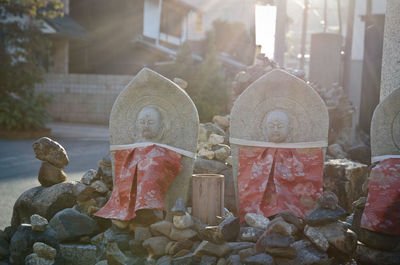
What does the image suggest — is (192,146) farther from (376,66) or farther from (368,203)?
(376,66)

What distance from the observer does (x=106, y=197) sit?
15.1 feet

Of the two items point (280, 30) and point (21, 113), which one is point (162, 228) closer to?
point (280, 30)

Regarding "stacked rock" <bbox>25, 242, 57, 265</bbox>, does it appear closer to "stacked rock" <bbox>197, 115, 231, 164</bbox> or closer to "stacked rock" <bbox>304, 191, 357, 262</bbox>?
"stacked rock" <bbox>304, 191, 357, 262</bbox>

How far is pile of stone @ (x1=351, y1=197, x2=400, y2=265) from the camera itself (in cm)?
313

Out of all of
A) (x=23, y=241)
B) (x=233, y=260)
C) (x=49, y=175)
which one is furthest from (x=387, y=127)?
(x=49, y=175)

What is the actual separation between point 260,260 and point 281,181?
118 centimetres

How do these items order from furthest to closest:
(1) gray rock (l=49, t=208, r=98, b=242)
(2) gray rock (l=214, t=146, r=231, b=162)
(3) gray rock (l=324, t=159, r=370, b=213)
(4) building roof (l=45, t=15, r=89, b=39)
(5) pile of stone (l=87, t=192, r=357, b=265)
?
(4) building roof (l=45, t=15, r=89, b=39), (2) gray rock (l=214, t=146, r=231, b=162), (3) gray rock (l=324, t=159, r=370, b=213), (1) gray rock (l=49, t=208, r=98, b=242), (5) pile of stone (l=87, t=192, r=357, b=265)

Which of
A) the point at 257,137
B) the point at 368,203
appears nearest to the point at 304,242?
the point at 368,203

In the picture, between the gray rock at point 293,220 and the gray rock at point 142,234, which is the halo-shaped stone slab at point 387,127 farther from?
the gray rock at point 142,234

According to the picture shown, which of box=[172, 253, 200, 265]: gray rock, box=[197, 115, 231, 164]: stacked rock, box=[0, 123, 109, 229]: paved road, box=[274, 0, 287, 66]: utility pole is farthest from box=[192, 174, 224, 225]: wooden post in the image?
box=[274, 0, 287, 66]: utility pole

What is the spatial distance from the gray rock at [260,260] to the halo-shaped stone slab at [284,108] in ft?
4.37

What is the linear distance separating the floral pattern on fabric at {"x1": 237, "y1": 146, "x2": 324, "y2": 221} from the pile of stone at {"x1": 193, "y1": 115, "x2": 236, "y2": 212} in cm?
68

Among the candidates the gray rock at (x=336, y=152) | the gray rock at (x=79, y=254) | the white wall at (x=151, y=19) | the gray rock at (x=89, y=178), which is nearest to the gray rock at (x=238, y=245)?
the gray rock at (x=79, y=254)

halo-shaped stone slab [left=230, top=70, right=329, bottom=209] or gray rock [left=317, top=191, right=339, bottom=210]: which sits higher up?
halo-shaped stone slab [left=230, top=70, right=329, bottom=209]
